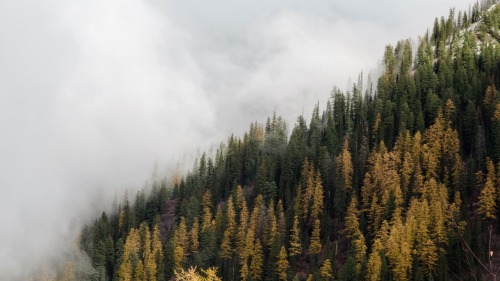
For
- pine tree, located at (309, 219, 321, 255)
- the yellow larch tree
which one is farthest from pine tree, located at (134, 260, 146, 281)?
pine tree, located at (309, 219, 321, 255)

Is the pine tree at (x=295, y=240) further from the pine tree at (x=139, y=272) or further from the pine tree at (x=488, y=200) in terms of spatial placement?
the pine tree at (x=488, y=200)

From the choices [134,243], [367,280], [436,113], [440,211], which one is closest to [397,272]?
[367,280]

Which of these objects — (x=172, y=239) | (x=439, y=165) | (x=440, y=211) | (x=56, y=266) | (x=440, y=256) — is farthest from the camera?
(x=56, y=266)

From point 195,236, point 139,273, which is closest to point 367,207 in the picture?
point 195,236

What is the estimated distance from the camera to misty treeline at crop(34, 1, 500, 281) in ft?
369

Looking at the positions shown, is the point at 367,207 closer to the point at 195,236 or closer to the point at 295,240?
the point at 295,240

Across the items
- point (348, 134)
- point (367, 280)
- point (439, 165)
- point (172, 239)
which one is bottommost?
point (367, 280)

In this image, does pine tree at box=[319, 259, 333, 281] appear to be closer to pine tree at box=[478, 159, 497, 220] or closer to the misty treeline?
the misty treeline

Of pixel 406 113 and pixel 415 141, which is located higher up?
pixel 406 113

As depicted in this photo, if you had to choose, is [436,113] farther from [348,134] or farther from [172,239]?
[172,239]

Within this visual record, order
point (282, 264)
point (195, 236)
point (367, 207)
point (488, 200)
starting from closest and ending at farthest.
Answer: point (488, 200)
point (282, 264)
point (367, 207)
point (195, 236)

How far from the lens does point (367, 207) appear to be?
143m

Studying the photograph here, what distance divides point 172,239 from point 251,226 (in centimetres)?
2780

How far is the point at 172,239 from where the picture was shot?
542 ft
